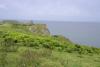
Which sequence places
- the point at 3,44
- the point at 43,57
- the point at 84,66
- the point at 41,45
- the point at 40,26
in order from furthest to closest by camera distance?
the point at 40,26, the point at 41,45, the point at 3,44, the point at 43,57, the point at 84,66

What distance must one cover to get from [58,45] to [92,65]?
698 centimetres

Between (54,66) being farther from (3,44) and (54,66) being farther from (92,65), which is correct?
(3,44)

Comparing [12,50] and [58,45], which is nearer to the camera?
[12,50]

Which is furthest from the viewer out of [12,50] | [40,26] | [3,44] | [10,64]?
[40,26]

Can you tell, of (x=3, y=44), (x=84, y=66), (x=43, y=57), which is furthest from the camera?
(x=3, y=44)

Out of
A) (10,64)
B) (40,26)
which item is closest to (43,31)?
(40,26)

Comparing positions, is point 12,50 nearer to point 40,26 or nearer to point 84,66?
point 84,66

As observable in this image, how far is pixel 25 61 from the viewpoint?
1267 centimetres

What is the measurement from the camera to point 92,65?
14766mm

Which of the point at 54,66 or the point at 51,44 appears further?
the point at 51,44

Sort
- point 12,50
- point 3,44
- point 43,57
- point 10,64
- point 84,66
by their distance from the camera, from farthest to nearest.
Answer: point 3,44 → point 12,50 → point 43,57 → point 84,66 → point 10,64

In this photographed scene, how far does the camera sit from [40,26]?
126 ft

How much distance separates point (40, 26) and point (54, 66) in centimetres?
2572

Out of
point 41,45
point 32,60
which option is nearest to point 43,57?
point 32,60
